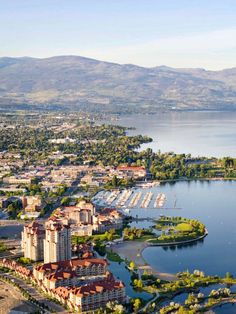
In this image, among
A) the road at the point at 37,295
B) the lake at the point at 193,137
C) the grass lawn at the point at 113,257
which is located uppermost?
the lake at the point at 193,137

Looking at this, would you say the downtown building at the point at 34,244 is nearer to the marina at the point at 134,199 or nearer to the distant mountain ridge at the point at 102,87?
the marina at the point at 134,199

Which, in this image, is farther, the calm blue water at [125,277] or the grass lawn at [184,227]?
the grass lawn at [184,227]

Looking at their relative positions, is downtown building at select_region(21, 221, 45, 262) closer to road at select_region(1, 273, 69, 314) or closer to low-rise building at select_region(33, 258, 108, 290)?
road at select_region(1, 273, 69, 314)

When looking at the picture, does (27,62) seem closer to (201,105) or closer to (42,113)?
(201,105)

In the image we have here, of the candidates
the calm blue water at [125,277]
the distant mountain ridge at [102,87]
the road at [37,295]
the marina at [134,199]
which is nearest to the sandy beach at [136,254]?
the calm blue water at [125,277]

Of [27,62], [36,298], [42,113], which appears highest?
[27,62]

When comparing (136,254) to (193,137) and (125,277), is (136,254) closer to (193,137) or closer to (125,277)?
(125,277)

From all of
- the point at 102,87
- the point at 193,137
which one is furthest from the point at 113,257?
the point at 102,87

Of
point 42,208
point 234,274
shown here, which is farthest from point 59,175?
point 234,274
